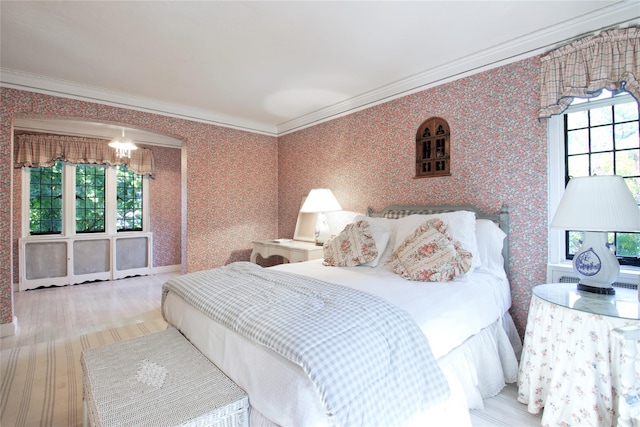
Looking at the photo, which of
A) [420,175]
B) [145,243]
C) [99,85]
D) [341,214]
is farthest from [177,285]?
[145,243]

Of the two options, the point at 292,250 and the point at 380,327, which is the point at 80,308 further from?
the point at 380,327

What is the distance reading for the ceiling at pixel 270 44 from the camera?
213 centimetres

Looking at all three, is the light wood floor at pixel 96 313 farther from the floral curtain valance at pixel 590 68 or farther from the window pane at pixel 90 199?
the floral curtain valance at pixel 590 68

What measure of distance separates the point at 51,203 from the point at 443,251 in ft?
20.1

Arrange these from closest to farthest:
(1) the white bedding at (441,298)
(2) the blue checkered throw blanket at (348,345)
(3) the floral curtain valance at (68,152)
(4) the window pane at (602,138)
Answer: (2) the blue checkered throw blanket at (348,345), (1) the white bedding at (441,298), (4) the window pane at (602,138), (3) the floral curtain valance at (68,152)

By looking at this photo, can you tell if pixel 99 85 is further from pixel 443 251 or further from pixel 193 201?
pixel 443 251

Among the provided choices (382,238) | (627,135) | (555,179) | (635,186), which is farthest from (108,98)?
(635,186)

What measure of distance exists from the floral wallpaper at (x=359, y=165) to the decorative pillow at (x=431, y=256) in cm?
68

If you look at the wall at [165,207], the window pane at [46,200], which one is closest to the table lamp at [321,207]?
the wall at [165,207]

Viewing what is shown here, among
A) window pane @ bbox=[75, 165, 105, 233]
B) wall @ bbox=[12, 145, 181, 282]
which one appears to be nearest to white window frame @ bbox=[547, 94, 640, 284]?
wall @ bbox=[12, 145, 181, 282]

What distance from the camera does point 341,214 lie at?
3.92m

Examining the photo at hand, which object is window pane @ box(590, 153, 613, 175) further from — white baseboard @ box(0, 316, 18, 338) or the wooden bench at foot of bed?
white baseboard @ box(0, 316, 18, 338)

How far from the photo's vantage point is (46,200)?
5164 millimetres

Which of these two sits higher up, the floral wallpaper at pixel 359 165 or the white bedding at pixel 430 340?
the floral wallpaper at pixel 359 165
